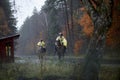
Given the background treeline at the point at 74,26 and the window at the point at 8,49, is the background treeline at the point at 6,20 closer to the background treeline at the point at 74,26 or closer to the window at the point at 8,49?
the background treeline at the point at 74,26

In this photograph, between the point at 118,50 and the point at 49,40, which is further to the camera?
the point at 49,40

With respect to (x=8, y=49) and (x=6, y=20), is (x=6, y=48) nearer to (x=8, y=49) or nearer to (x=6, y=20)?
(x=8, y=49)

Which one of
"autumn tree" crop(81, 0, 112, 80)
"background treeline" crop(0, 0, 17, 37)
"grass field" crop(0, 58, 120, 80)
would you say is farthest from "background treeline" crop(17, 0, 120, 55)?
"autumn tree" crop(81, 0, 112, 80)

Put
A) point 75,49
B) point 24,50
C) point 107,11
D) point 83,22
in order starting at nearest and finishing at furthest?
point 107,11 → point 83,22 → point 75,49 → point 24,50

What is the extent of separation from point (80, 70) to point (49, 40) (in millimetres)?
46501

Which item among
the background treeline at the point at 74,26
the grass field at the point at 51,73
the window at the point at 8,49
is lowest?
the grass field at the point at 51,73

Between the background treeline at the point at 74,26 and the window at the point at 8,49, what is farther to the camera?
the background treeline at the point at 74,26

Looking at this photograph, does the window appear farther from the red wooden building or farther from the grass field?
the grass field

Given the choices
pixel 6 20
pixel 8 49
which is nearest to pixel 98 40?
pixel 8 49

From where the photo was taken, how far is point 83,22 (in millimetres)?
39344

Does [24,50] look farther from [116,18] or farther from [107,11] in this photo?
[107,11]

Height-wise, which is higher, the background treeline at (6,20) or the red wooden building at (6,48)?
the background treeline at (6,20)

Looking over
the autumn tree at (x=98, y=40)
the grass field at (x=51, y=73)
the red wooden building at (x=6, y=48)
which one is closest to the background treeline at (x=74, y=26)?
the red wooden building at (x=6, y=48)

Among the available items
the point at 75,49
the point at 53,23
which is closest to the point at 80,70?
the point at 75,49
